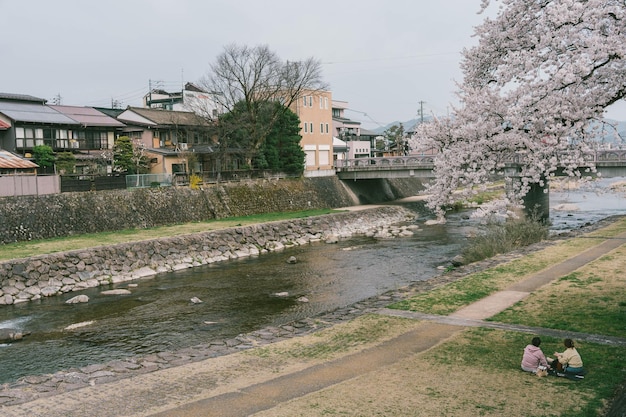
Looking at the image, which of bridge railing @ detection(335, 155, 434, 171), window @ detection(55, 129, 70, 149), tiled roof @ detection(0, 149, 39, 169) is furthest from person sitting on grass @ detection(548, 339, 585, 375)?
window @ detection(55, 129, 70, 149)

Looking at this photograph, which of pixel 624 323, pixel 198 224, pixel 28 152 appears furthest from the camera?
pixel 28 152

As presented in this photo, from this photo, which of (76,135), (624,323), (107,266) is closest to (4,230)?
(107,266)

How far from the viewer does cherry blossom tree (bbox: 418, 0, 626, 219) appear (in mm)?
11008

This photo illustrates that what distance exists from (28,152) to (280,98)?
21.9 meters

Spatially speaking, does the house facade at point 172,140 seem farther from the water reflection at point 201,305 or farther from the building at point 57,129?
the water reflection at point 201,305

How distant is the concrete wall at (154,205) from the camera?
2997 cm

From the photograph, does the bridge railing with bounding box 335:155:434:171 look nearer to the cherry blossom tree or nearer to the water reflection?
the water reflection

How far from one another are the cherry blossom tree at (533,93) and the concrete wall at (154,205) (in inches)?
957

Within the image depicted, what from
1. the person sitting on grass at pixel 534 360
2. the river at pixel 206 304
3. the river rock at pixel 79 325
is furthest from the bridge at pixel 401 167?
the person sitting on grass at pixel 534 360

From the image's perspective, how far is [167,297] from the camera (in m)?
22.6

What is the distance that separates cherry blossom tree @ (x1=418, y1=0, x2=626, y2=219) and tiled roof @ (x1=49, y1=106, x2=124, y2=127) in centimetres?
3866

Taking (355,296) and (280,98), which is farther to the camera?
(280,98)

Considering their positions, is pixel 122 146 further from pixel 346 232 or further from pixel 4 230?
pixel 346 232

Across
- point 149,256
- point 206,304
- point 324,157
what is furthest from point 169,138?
point 206,304
